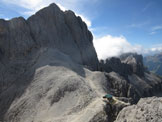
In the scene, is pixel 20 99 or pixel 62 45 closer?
pixel 20 99

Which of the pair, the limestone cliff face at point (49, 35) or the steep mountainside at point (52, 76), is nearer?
the steep mountainside at point (52, 76)

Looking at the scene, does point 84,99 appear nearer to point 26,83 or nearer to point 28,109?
point 28,109

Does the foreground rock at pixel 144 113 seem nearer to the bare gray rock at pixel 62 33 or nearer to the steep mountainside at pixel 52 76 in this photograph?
the steep mountainside at pixel 52 76

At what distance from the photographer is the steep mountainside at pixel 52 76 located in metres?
24.1

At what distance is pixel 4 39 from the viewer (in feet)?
147

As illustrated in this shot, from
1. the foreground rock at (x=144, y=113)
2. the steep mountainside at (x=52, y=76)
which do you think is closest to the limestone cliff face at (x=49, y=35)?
the steep mountainside at (x=52, y=76)

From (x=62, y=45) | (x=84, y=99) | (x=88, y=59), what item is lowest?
(x=84, y=99)

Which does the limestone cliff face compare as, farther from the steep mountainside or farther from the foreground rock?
the foreground rock

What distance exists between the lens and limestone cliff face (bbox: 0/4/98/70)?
44.7 m

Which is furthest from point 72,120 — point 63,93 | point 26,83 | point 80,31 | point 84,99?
point 80,31

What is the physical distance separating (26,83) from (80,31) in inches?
1584

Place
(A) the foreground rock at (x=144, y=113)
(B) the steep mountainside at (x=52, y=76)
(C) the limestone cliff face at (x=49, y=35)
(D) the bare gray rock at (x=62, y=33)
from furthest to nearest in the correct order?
(D) the bare gray rock at (x=62, y=33) → (C) the limestone cliff face at (x=49, y=35) → (B) the steep mountainside at (x=52, y=76) → (A) the foreground rock at (x=144, y=113)

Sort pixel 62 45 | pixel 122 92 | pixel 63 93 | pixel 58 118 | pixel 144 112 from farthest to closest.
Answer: pixel 62 45
pixel 122 92
pixel 63 93
pixel 58 118
pixel 144 112

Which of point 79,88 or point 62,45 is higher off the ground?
point 62,45
